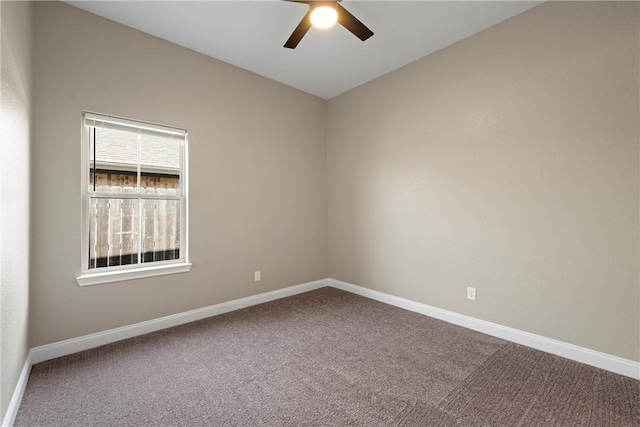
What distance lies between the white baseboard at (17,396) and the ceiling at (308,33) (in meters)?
2.85

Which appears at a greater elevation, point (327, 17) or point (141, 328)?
point (327, 17)

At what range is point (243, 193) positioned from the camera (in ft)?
11.4

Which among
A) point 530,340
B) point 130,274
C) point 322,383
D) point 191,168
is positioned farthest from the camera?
point 191,168

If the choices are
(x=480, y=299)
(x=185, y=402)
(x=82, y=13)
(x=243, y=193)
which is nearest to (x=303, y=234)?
(x=243, y=193)

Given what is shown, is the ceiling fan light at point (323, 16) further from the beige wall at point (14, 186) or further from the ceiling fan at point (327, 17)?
the beige wall at point (14, 186)

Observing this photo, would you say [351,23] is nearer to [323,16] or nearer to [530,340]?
[323,16]

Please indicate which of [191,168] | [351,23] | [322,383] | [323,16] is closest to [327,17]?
[323,16]

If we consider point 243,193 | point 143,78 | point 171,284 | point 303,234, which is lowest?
point 171,284

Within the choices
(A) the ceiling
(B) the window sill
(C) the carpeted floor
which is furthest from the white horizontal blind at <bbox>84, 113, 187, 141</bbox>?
(C) the carpeted floor

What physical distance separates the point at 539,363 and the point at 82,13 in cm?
474

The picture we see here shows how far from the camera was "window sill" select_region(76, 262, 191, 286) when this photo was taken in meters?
2.44

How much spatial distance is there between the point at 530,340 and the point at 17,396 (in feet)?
12.3

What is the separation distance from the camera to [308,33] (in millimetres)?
2824

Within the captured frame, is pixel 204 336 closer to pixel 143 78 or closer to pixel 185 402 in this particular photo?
pixel 185 402
